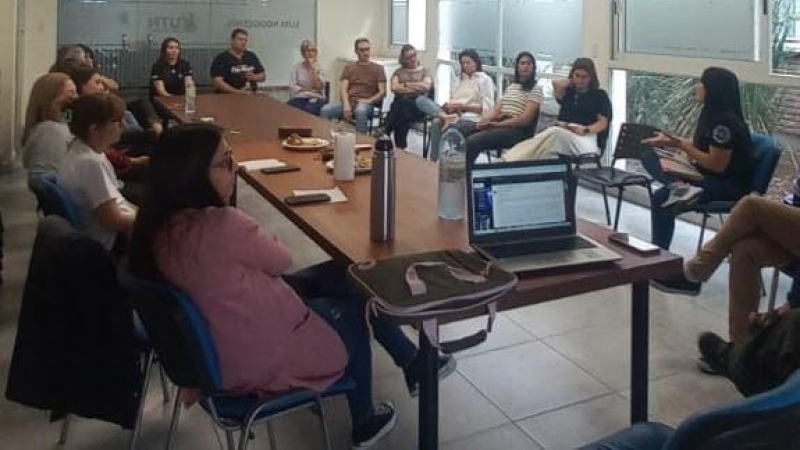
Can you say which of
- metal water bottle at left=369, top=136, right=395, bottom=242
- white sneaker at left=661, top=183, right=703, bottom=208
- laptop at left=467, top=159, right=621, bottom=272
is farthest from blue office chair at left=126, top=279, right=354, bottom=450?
white sneaker at left=661, top=183, right=703, bottom=208

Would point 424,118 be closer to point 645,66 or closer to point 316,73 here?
point 316,73

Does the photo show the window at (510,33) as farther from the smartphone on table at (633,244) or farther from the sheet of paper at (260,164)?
the smartphone on table at (633,244)

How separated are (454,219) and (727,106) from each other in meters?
2.19

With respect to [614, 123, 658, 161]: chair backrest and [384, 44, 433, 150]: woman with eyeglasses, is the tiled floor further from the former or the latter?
[384, 44, 433, 150]: woman with eyeglasses

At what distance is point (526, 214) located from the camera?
81.4 inches

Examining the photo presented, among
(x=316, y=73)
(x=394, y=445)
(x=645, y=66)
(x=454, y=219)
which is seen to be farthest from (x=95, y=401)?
(x=316, y=73)

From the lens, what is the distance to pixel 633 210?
5.50 metres

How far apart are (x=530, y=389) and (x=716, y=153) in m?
1.80

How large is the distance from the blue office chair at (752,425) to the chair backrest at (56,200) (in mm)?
2090

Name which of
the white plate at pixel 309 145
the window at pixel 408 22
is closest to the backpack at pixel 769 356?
the white plate at pixel 309 145

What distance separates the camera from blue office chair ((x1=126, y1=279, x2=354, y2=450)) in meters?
1.65

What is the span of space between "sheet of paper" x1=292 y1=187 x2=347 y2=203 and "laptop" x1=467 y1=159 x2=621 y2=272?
2.39 ft

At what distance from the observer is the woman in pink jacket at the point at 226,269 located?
1.73 metres

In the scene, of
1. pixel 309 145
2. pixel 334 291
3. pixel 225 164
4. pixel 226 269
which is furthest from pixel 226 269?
pixel 309 145
